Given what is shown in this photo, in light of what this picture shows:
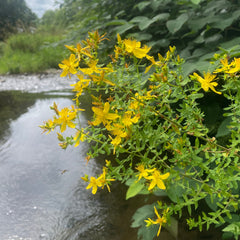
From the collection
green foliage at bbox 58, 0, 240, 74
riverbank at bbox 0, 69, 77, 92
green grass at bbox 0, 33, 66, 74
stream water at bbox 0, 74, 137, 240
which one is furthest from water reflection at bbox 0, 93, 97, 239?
green grass at bbox 0, 33, 66, 74

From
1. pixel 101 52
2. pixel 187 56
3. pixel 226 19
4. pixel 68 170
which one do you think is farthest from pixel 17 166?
pixel 226 19

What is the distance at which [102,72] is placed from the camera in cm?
82

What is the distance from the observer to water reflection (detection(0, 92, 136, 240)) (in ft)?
5.09

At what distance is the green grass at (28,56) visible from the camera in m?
5.90

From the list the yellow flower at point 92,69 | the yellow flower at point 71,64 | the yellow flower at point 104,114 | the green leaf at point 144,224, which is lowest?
the green leaf at point 144,224

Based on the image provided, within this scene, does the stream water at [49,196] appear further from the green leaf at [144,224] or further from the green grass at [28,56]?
the green grass at [28,56]

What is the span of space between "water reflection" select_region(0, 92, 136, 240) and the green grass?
276 cm

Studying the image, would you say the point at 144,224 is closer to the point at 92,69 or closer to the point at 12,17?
the point at 92,69

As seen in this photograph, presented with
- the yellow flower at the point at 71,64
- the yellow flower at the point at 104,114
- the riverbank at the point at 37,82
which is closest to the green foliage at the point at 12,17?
the riverbank at the point at 37,82

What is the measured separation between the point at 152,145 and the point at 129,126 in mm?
115

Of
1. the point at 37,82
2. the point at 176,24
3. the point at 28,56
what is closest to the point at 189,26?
the point at 176,24

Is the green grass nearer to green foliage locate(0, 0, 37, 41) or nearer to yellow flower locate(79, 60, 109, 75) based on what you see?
green foliage locate(0, 0, 37, 41)

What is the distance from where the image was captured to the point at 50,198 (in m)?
1.82

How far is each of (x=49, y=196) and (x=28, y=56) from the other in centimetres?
577
